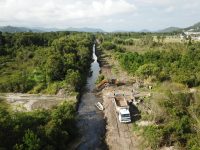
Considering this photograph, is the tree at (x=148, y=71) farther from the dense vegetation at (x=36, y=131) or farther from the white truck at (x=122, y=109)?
the dense vegetation at (x=36, y=131)

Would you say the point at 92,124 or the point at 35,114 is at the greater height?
the point at 35,114

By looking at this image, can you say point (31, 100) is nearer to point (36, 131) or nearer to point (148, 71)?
point (36, 131)

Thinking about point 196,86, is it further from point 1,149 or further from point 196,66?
point 1,149

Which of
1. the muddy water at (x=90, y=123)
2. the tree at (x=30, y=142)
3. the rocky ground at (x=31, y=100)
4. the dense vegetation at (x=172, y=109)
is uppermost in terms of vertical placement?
the tree at (x=30, y=142)

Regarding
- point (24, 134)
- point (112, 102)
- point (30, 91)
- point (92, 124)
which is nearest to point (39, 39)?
point (30, 91)

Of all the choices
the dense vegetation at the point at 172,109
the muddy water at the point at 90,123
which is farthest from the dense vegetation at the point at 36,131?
the dense vegetation at the point at 172,109

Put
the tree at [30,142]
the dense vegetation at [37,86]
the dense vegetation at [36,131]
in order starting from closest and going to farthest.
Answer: the tree at [30,142]
the dense vegetation at [36,131]
the dense vegetation at [37,86]

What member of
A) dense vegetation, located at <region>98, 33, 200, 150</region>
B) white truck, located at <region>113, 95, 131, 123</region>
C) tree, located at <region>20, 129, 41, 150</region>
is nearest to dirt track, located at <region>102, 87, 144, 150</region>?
white truck, located at <region>113, 95, 131, 123</region>
